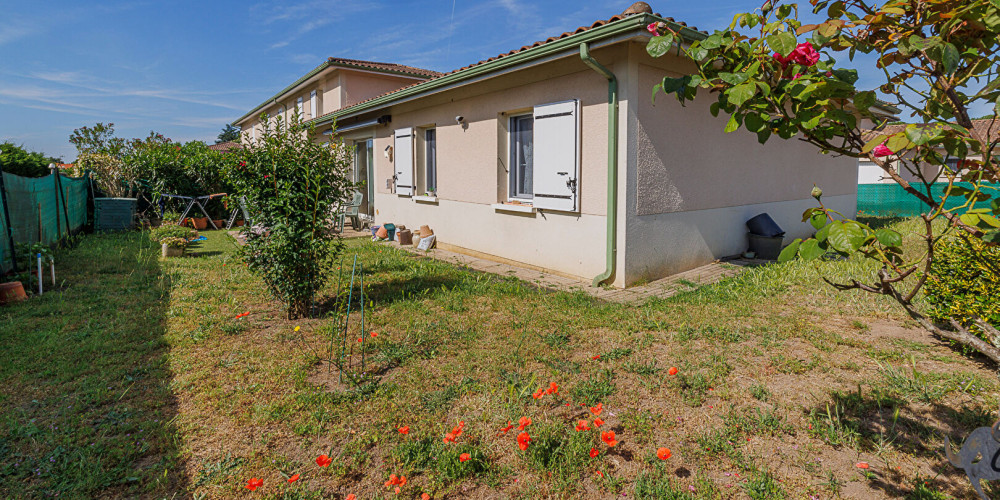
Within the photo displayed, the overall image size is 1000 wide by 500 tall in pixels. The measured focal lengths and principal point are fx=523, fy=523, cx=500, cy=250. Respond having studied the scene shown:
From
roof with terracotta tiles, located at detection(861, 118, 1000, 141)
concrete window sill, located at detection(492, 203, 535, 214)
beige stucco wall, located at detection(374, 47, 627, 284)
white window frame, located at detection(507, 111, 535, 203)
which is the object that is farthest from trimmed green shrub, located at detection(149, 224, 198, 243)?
roof with terracotta tiles, located at detection(861, 118, 1000, 141)

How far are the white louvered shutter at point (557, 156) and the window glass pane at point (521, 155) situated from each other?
593mm

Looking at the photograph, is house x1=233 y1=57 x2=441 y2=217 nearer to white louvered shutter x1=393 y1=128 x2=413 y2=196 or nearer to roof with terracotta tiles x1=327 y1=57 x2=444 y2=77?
roof with terracotta tiles x1=327 y1=57 x2=444 y2=77

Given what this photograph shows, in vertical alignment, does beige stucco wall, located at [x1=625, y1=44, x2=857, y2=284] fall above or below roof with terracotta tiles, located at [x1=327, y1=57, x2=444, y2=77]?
below

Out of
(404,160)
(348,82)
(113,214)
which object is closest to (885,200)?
(404,160)

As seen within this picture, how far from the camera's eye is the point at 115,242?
9680mm

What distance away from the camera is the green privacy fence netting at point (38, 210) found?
636cm

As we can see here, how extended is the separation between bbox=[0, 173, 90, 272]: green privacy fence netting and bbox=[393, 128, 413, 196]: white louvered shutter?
5.36 m

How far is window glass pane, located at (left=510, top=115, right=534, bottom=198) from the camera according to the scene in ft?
24.4

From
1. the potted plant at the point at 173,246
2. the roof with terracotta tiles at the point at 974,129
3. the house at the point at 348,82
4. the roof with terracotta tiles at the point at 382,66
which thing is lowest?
the potted plant at the point at 173,246

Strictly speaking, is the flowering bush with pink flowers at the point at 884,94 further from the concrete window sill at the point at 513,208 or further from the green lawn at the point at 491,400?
the concrete window sill at the point at 513,208

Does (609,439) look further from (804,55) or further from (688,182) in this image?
(688,182)

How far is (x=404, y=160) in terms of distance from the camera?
9.95 metres

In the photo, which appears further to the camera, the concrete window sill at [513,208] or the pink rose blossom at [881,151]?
the concrete window sill at [513,208]

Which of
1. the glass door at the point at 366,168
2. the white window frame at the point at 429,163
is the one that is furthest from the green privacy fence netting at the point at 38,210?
the white window frame at the point at 429,163
